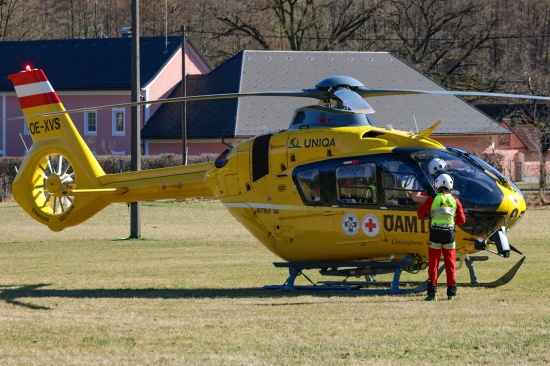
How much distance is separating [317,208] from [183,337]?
532cm

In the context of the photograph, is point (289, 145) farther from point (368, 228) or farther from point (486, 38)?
point (486, 38)

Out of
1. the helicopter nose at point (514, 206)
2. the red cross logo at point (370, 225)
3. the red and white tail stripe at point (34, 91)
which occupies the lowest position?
the red cross logo at point (370, 225)

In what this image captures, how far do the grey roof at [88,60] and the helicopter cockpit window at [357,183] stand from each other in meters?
49.1

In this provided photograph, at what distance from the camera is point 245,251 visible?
2683 centimetres

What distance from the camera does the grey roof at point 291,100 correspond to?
2309 inches

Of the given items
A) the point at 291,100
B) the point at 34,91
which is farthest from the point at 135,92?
the point at 291,100

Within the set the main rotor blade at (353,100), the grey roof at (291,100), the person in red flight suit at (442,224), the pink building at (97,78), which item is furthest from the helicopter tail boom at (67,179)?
the pink building at (97,78)

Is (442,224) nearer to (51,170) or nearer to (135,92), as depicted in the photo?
(51,170)

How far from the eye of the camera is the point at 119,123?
66.2 m

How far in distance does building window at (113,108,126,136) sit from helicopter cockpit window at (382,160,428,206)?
5132 centimetres

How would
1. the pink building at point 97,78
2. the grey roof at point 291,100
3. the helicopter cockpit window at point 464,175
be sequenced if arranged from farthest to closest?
the pink building at point 97,78 → the grey roof at point 291,100 → the helicopter cockpit window at point 464,175

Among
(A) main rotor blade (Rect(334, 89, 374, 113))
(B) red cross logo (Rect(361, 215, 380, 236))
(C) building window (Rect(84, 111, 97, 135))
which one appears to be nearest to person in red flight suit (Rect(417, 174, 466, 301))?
(B) red cross logo (Rect(361, 215, 380, 236))

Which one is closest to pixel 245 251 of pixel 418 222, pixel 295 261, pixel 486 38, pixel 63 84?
pixel 295 261

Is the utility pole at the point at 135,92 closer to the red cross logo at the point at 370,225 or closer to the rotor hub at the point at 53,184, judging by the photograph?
the rotor hub at the point at 53,184
